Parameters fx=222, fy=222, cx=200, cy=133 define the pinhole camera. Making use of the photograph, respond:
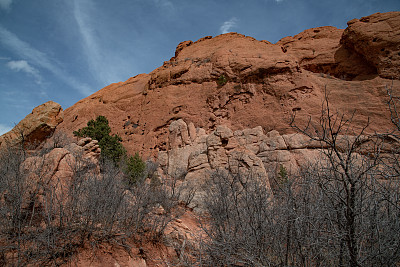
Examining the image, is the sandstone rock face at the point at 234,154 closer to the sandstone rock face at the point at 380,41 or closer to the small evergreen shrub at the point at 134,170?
the small evergreen shrub at the point at 134,170

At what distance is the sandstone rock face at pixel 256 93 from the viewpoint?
17.4 metres

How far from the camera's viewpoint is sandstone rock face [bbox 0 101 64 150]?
A: 21875mm

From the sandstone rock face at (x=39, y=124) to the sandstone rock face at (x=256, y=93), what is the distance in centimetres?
342

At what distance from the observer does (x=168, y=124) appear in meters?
21.2

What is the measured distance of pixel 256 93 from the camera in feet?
66.5

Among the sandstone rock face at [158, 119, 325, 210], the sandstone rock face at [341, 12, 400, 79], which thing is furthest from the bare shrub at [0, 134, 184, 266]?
the sandstone rock face at [341, 12, 400, 79]

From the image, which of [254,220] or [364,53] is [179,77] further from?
[254,220]

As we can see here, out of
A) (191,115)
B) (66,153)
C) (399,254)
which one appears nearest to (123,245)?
(66,153)

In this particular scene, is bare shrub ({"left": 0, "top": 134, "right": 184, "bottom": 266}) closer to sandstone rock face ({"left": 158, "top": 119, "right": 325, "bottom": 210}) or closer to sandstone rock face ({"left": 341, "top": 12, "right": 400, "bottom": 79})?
Result: sandstone rock face ({"left": 158, "top": 119, "right": 325, "bottom": 210})

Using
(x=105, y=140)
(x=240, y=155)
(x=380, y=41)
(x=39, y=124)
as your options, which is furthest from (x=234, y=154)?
(x=39, y=124)

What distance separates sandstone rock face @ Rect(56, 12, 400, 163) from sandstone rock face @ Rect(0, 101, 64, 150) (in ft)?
11.2

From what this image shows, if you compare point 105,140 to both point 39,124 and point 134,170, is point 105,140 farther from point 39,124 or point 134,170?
point 39,124

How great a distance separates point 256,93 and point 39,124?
70.6 feet

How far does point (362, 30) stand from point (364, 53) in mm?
2099
